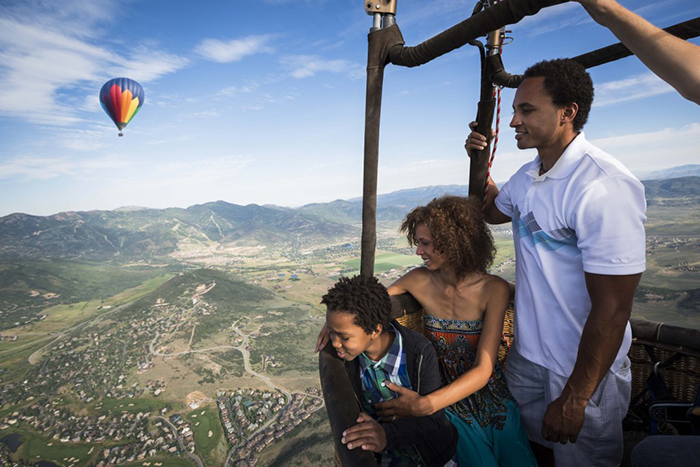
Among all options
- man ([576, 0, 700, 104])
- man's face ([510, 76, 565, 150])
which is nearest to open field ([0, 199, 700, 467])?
man's face ([510, 76, 565, 150])

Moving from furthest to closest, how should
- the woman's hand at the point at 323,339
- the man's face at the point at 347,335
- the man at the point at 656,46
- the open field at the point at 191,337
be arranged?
the open field at the point at 191,337, the woman's hand at the point at 323,339, the man's face at the point at 347,335, the man at the point at 656,46

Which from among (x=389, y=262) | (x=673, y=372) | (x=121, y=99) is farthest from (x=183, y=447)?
(x=389, y=262)

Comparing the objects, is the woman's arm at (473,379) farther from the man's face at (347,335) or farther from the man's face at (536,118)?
the man's face at (536,118)

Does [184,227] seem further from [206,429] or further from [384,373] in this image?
[384,373]

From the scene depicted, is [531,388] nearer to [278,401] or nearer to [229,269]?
[278,401]

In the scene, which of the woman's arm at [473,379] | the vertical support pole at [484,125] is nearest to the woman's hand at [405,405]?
the woman's arm at [473,379]

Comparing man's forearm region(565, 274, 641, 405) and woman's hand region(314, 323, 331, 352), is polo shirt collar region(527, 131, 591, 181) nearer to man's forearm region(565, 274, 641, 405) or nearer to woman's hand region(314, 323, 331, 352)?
man's forearm region(565, 274, 641, 405)

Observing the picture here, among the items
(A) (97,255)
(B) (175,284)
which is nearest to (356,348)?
(B) (175,284)
